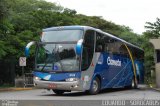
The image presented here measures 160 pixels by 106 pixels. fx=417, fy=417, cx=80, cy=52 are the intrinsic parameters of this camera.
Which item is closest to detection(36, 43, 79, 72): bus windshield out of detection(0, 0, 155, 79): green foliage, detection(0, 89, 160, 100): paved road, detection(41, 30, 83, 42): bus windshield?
detection(41, 30, 83, 42): bus windshield

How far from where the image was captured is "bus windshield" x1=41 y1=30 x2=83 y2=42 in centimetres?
2184

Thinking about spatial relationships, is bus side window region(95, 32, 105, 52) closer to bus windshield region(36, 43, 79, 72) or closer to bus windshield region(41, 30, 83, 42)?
bus windshield region(41, 30, 83, 42)

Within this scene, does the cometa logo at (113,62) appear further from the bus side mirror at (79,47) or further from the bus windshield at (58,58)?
the bus side mirror at (79,47)

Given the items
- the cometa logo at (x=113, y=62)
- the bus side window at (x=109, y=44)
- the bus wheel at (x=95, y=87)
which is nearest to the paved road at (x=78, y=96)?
the bus wheel at (x=95, y=87)

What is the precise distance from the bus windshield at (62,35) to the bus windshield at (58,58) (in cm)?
37

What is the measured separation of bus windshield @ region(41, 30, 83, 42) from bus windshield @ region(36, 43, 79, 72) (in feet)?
1.20

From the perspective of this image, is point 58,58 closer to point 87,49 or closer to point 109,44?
point 87,49

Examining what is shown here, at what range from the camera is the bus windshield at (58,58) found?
842 inches

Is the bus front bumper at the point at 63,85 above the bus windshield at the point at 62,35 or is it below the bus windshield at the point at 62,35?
below

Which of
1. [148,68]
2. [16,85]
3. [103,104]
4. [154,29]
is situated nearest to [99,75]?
[103,104]

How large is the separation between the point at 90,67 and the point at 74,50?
5.55ft

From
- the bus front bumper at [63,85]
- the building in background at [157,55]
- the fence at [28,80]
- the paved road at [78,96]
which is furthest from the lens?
the fence at [28,80]

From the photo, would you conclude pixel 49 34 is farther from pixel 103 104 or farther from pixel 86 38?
pixel 103 104

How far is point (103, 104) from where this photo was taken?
14938 millimetres
